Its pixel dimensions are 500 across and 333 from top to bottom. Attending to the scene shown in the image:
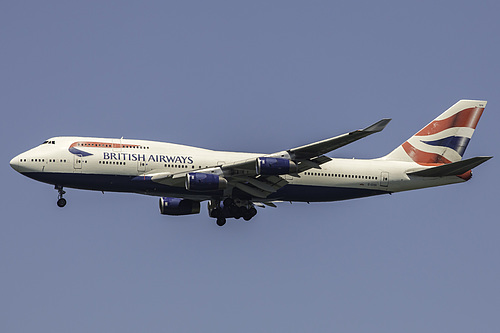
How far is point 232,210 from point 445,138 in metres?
15.0

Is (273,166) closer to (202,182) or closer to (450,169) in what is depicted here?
(202,182)

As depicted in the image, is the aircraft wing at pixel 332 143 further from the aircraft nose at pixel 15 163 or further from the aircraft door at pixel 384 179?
the aircraft nose at pixel 15 163

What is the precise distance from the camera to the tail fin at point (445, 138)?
2067 inches

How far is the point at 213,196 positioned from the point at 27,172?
10.9 metres

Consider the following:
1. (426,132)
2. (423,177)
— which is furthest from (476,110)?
(423,177)

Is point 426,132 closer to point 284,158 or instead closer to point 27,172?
point 284,158

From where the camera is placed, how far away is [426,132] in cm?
5344

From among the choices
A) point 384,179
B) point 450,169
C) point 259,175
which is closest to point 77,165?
point 259,175

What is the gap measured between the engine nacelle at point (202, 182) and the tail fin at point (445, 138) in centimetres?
1266

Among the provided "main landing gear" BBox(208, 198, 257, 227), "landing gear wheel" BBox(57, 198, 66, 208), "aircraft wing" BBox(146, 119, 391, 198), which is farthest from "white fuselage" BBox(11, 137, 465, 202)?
"landing gear wheel" BBox(57, 198, 66, 208)

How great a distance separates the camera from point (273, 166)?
147 ft

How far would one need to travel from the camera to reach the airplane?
1796 inches

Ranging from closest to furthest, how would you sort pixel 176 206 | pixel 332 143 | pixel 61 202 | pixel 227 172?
pixel 332 143 → pixel 227 172 → pixel 61 202 → pixel 176 206

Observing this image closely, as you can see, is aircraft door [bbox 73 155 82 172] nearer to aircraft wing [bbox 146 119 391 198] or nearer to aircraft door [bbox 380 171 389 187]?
aircraft wing [bbox 146 119 391 198]
